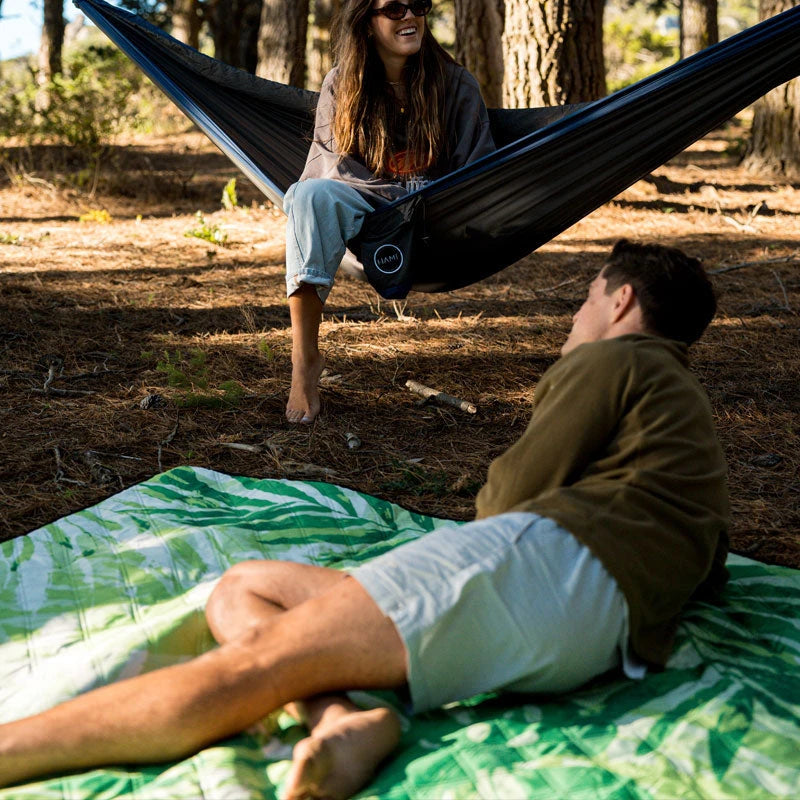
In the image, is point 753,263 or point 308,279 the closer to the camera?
point 308,279

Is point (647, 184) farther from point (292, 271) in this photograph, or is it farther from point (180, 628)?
point (180, 628)

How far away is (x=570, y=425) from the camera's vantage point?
1291 mm

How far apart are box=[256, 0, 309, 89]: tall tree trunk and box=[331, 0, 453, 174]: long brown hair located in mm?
5069

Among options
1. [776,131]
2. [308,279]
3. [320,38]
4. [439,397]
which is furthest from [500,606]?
[320,38]

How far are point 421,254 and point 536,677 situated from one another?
151 centimetres

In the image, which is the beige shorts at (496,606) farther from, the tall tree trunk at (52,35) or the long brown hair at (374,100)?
the tall tree trunk at (52,35)

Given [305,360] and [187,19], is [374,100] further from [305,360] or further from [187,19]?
[187,19]

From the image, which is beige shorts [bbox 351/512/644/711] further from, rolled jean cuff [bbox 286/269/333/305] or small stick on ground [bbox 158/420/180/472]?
rolled jean cuff [bbox 286/269/333/305]

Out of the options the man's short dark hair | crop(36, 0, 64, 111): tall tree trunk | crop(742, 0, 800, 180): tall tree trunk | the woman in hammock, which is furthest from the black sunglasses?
crop(36, 0, 64, 111): tall tree trunk

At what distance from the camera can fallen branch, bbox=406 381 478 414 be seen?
8.77ft

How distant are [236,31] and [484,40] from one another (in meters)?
6.27

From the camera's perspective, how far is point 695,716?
4.17 ft

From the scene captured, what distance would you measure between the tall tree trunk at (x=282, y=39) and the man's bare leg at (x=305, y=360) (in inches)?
216

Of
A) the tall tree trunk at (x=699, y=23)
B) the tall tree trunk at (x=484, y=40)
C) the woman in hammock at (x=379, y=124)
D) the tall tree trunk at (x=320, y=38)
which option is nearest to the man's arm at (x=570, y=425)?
the woman in hammock at (x=379, y=124)
